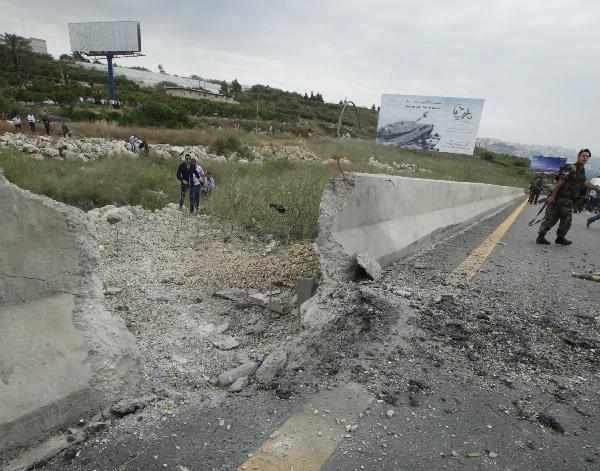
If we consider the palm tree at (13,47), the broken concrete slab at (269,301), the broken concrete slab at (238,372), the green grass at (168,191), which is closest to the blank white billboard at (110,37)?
the palm tree at (13,47)

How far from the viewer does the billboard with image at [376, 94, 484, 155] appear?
25781 mm

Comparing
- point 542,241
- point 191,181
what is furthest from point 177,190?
point 542,241

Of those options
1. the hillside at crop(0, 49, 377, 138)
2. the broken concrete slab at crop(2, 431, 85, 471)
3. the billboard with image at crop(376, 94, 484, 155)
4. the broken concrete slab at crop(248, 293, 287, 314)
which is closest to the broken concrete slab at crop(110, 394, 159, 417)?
the broken concrete slab at crop(2, 431, 85, 471)

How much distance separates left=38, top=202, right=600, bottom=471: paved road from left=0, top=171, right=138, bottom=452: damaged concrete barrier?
0.73ft

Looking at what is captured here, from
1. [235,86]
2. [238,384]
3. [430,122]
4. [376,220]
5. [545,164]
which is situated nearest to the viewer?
[238,384]

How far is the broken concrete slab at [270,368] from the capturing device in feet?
7.14

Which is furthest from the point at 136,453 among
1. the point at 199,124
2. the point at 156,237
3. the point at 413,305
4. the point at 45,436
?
the point at 199,124

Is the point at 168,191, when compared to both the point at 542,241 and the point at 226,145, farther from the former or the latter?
the point at 226,145

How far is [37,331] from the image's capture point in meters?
1.87

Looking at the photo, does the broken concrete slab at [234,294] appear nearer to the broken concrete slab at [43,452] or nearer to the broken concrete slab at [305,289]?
the broken concrete slab at [305,289]

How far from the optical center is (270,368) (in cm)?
224

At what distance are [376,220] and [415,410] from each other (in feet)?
7.52

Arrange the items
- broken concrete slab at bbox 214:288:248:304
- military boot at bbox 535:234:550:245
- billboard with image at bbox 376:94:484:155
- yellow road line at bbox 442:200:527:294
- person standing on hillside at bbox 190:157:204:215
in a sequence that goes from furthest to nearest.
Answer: billboard with image at bbox 376:94:484:155 → person standing on hillside at bbox 190:157:204:215 → military boot at bbox 535:234:550:245 → yellow road line at bbox 442:200:527:294 → broken concrete slab at bbox 214:288:248:304

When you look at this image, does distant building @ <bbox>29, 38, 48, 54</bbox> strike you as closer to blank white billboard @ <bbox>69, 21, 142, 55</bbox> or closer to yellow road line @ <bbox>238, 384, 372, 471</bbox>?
blank white billboard @ <bbox>69, 21, 142, 55</bbox>
